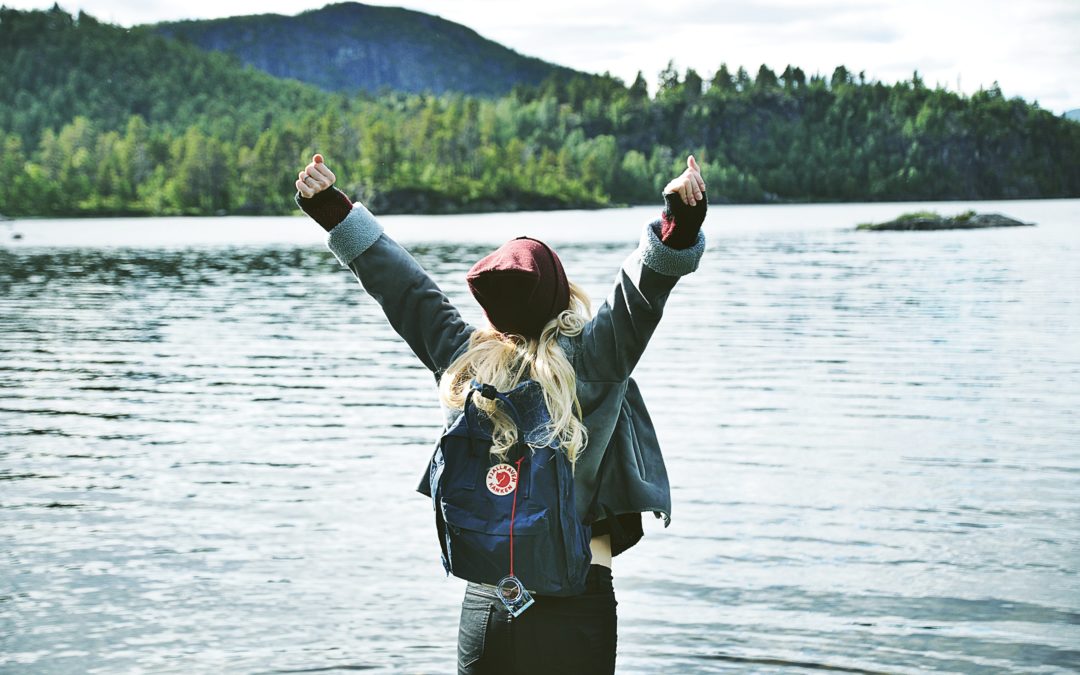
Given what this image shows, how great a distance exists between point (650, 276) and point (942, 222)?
288 feet

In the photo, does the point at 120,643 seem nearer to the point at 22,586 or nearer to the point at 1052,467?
the point at 22,586

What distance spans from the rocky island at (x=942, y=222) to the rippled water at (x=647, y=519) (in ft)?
197

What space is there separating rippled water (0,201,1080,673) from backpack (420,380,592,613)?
4.04 metres

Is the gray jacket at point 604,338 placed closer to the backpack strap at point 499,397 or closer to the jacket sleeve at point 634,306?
the jacket sleeve at point 634,306

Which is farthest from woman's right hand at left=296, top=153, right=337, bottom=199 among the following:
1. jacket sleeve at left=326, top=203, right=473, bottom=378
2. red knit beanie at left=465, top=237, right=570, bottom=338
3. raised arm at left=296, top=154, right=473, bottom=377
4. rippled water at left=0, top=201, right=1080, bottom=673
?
rippled water at left=0, top=201, right=1080, bottom=673

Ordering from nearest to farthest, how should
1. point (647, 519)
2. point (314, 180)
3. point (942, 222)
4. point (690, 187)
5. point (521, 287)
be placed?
point (690, 187) < point (521, 287) < point (314, 180) < point (647, 519) < point (942, 222)

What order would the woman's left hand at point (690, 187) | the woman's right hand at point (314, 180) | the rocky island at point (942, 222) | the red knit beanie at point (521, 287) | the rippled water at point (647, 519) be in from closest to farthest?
the woman's left hand at point (690, 187) < the red knit beanie at point (521, 287) < the woman's right hand at point (314, 180) < the rippled water at point (647, 519) < the rocky island at point (942, 222)

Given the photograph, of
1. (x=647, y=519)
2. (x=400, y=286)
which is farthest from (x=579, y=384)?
(x=647, y=519)

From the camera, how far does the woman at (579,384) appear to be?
2877 mm

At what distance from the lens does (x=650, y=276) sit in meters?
2.87

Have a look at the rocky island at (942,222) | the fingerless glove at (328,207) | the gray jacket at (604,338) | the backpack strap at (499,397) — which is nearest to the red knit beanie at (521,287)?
the gray jacket at (604,338)

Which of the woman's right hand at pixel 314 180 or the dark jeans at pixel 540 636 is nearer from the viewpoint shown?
the dark jeans at pixel 540 636

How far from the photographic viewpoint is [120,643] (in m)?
7.00

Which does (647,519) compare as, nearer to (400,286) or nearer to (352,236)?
(400,286)
